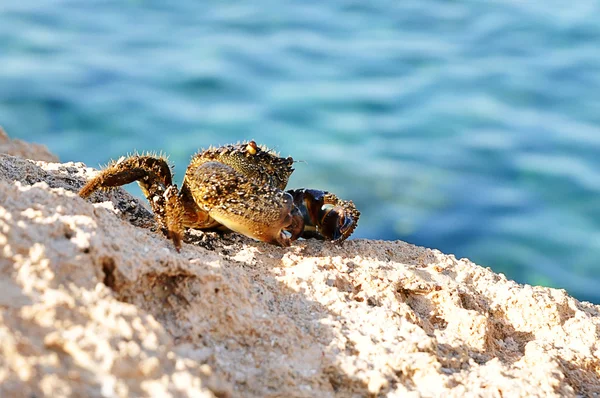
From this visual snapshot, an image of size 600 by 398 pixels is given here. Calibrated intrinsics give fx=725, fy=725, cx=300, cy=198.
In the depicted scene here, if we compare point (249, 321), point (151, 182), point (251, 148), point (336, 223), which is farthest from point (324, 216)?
point (249, 321)

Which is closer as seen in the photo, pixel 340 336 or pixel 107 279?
pixel 107 279

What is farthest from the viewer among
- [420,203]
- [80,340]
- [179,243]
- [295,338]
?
[420,203]

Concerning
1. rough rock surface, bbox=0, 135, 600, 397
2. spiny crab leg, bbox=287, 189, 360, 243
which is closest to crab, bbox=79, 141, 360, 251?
spiny crab leg, bbox=287, 189, 360, 243

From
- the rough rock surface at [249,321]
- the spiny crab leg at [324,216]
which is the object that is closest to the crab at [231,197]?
the spiny crab leg at [324,216]

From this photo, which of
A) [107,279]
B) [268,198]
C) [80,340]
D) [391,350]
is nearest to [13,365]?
[80,340]

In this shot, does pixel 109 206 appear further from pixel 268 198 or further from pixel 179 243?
pixel 268 198

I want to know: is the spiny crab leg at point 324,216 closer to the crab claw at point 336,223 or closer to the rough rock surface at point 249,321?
the crab claw at point 336,223
